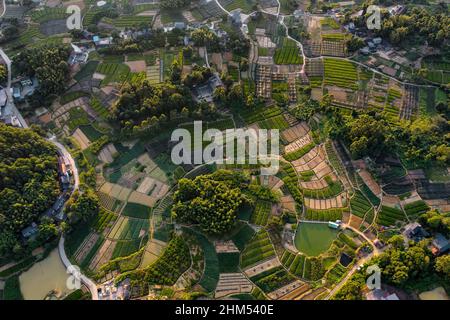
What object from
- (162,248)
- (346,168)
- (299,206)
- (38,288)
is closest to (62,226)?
(38,288)

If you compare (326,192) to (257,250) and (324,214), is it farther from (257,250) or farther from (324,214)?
(257,250)

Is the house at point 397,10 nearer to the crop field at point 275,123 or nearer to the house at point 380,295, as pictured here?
the crop field at point 275,123

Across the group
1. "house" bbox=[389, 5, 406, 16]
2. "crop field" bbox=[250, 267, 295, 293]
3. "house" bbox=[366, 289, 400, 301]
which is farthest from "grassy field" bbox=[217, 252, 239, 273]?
"house" bbox=[389, 5, 406, 16]

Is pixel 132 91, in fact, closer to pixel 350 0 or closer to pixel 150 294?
pixel 150 294

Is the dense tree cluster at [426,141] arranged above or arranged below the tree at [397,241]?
above

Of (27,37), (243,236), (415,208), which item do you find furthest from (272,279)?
(27,37)

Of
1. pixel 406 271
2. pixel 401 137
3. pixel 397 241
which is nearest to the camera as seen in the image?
pixel 406 271

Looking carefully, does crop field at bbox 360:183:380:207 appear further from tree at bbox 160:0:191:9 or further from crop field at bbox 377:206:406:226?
tree at bbox 160:0:191:9

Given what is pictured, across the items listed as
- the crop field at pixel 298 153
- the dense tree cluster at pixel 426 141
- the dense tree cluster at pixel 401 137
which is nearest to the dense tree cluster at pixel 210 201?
the crop field at pixel 298 153
